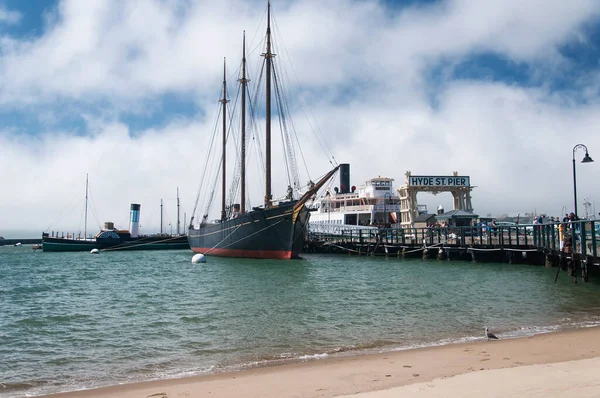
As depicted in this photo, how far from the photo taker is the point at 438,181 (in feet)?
207

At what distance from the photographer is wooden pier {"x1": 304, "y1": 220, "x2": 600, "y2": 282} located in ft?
79.9

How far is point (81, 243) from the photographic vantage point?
81312 millimetres

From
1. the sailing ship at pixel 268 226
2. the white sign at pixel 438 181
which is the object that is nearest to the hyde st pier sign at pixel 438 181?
the white sign at pixel 438 181

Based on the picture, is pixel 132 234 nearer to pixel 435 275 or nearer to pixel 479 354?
pixel 435 275

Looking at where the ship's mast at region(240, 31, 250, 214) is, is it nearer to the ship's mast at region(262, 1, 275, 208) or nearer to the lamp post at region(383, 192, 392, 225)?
the ship's mast at region(262, 1, 275, 208)

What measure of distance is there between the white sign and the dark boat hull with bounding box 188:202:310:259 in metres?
21.1

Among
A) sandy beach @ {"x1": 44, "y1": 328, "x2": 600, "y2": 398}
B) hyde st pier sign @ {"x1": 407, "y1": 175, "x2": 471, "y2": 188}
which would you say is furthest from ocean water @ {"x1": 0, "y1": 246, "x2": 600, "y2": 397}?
hyde st pier sign @ {"x1": 407, "y1": 175, "x2": 471, "y2": 188}

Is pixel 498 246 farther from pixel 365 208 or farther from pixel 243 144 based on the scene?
pixel 365 208

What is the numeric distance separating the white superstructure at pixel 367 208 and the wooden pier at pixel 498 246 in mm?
15405

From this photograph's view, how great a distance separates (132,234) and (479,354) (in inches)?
3347

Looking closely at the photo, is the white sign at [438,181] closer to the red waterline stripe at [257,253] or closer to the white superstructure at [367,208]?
the white superstructure at [367,208]

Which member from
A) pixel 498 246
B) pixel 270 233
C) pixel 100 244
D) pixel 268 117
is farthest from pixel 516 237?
pixel 100 244

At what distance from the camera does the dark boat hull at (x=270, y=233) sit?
4303 cm

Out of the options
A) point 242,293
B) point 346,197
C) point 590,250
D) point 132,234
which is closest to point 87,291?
point 242,293
